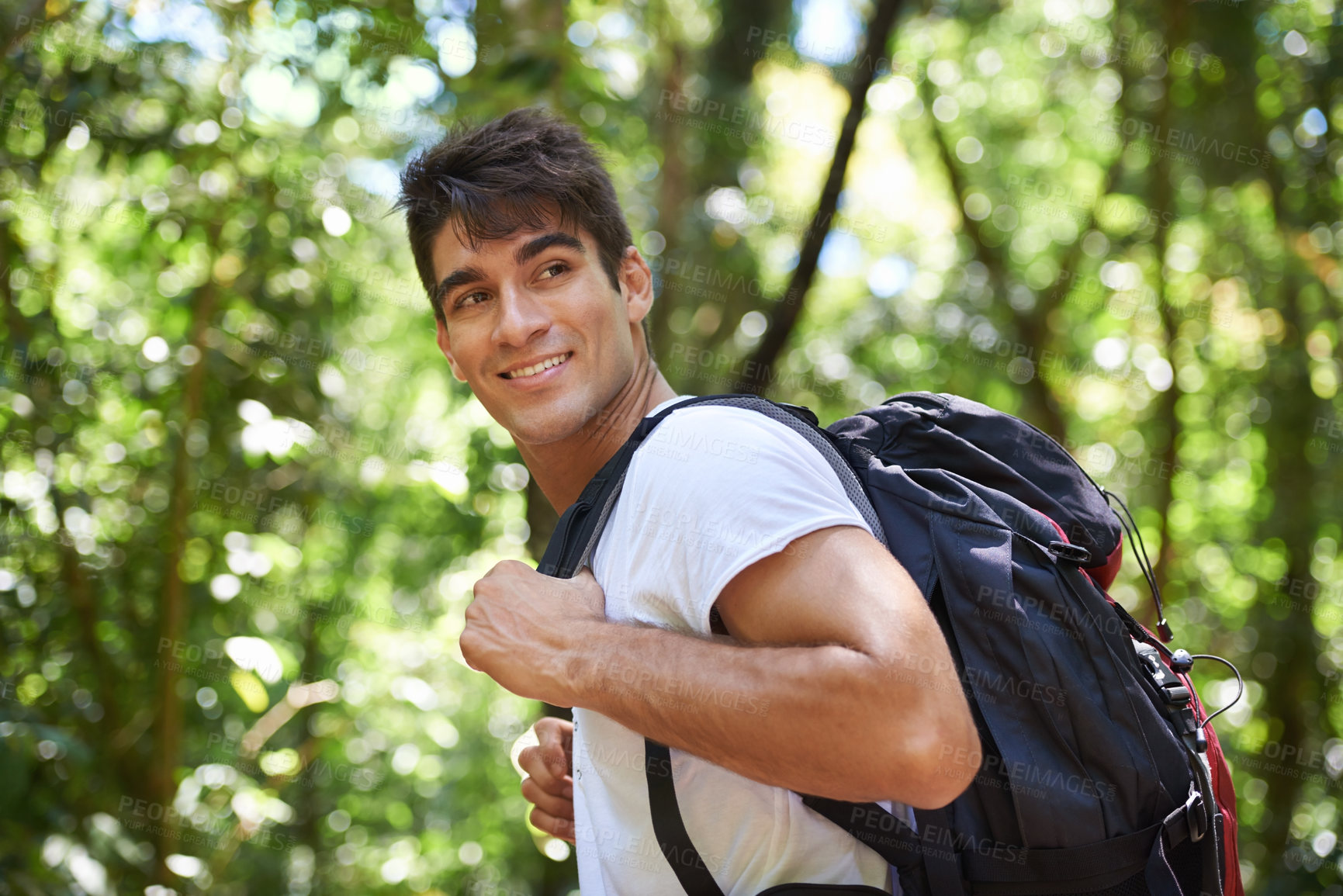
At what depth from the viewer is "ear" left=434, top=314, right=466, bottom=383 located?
1.93m

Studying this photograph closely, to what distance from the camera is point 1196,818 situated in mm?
1189

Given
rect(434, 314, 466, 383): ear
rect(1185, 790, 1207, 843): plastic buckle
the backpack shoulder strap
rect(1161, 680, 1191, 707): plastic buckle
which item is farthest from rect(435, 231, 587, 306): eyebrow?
rect(1185, 790, 1207, 843): plastic buckle

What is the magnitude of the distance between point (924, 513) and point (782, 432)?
0.70 feet

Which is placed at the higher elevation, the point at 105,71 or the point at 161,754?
the point at 105,71

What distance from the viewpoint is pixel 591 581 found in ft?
4.34

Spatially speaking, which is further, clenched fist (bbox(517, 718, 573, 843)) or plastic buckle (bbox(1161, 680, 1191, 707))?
clenched fist (bbox(517, 718, 573, 843))

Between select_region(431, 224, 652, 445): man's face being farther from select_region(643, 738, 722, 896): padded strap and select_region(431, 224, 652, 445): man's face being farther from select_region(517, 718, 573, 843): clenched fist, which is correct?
select_region(643, 738, 722, 896): padded strap

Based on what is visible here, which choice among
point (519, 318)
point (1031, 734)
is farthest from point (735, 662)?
point (519, 318)

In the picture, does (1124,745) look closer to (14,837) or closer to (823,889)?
(823,889)

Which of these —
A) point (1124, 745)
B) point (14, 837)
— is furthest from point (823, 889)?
point (14, 837)

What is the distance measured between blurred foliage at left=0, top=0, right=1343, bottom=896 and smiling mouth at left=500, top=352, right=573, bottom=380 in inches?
55.0

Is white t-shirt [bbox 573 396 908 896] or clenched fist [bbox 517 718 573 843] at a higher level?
white t-shirt [bbox 573 396 908 896]

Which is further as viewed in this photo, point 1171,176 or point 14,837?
point 1171,176

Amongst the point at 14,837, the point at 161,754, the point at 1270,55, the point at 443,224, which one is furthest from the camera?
the point at 1270,55
